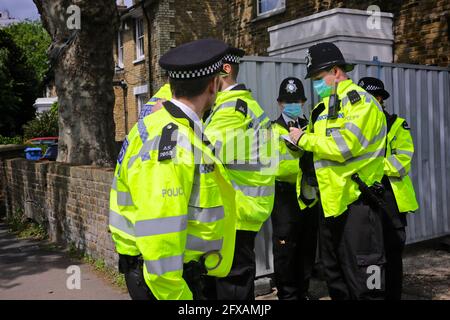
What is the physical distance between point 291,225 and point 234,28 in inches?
377

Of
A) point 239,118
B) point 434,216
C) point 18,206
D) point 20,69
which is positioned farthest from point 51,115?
point 239,118

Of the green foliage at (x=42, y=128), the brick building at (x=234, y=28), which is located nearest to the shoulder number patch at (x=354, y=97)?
the brick building at (x=234, y=28)

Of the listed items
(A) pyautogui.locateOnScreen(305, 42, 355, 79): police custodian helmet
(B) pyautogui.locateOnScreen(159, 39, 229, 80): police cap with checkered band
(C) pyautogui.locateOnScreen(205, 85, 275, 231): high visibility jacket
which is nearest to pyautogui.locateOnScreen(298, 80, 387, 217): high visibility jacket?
(A) pyautogui.locateOnScreen(305, 42, 355, 79): police custodian helmet

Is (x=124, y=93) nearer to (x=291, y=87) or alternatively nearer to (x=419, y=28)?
(x=419, y=28)

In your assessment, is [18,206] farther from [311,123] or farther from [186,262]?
[186,262]

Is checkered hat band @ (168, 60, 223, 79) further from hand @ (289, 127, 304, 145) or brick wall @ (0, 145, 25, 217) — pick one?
brick wall @ (0, 145, 25, 217)

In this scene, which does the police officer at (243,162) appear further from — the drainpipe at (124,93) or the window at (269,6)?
the drainpipe at (124,93)

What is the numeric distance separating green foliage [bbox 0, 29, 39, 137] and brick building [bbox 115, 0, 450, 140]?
1002 centimetres

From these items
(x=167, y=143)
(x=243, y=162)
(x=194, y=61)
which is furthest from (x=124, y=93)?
(x=167, y=143)

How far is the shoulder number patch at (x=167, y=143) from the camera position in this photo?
2.22 m

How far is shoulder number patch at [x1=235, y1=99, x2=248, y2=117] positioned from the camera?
367 cm

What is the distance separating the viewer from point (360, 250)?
3.63 metres

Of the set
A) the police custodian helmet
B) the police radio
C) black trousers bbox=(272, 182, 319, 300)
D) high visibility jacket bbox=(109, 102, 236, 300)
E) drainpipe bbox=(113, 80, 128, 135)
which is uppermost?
drainpipe bbox=(113, 80, 128, 135)
